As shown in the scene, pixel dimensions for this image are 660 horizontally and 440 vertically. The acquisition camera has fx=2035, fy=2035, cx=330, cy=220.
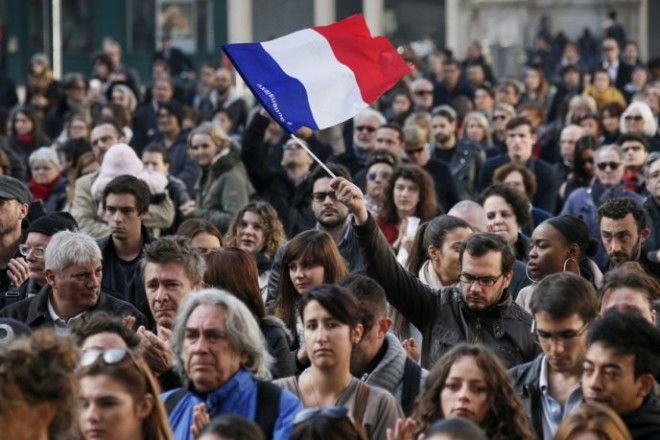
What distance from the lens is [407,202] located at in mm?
13859

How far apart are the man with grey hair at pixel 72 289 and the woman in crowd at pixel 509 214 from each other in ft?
10.5

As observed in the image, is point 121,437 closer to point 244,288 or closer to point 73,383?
point 73,383

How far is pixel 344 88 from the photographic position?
11.6m

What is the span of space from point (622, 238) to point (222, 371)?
4.59 meters

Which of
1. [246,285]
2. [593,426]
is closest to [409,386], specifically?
[246,285]

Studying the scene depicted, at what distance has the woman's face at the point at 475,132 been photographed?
19594 mm

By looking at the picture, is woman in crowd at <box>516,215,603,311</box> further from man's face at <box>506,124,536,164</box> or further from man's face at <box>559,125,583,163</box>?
man's face at <box>559,125,583,163</box>

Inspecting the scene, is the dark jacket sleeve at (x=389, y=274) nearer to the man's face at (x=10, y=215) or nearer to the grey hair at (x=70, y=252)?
the grey hair at (x=70, y=252)

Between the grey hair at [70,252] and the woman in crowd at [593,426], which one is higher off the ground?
the grey hair at [70,252]

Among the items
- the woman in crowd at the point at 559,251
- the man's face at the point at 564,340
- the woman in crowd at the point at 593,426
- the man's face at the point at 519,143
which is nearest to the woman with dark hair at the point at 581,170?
the man's face at the point at 519,143

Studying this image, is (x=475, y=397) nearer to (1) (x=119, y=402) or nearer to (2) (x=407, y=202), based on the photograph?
(1) (x=119, y=402)

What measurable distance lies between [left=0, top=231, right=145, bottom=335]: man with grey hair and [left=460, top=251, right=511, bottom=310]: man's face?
5.54 ft

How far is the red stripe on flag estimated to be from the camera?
38.2ft

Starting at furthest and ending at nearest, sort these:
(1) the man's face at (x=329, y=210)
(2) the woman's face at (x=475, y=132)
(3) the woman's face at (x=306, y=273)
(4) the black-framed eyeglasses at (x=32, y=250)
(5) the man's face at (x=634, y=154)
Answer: (2) the woman's face at (x=475, y=132) → (5) the man's face at (x=634, y=154) → (1) the man's face at (x=329, y=210) → (4) the black-framed eyeglasses at (x=32, y=250) → (3) the woman's face at (x=306, y=273)
